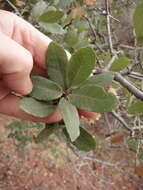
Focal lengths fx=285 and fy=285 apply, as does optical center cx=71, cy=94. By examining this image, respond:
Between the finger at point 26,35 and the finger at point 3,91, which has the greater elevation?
the finger at point 26,35

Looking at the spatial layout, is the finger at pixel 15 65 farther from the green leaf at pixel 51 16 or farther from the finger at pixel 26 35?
the green leaf at pixel 51 16

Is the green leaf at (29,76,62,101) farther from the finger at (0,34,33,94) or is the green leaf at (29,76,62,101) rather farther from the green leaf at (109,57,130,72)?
the green leaf at (109,57,130,72)

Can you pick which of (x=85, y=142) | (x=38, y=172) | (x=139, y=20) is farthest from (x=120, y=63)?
(x=38, y=172)

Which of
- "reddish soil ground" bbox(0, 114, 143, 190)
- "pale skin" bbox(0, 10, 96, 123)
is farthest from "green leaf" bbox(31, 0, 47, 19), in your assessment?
"reddish soil ground" bbox(0, 114, 143, 190)

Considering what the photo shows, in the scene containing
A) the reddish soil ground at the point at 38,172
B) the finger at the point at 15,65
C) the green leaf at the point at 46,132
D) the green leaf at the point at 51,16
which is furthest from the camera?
the reddish soil ground at the point at 38,172

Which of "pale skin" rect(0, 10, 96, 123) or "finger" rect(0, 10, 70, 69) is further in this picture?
"finger" rect(0, 10, 70, 69)

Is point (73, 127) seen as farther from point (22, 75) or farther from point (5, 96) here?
point (5, 96)

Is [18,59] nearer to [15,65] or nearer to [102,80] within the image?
[15,65]

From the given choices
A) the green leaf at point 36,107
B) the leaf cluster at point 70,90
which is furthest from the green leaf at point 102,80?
the green leaf at point 36,107
